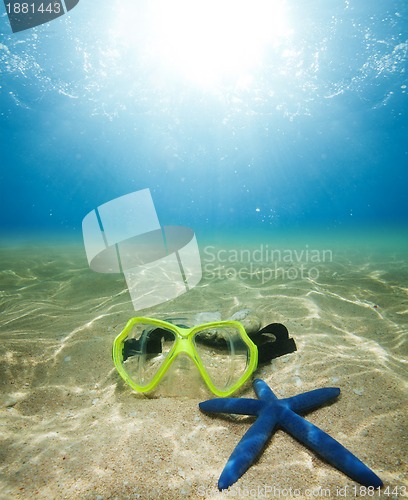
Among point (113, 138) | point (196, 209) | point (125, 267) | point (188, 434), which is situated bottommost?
point (196, 209)

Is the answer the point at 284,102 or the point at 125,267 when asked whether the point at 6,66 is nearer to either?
the point at 125,267

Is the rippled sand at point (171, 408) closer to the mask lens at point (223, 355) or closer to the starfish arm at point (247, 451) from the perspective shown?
the starfish arm at point (247, 451)

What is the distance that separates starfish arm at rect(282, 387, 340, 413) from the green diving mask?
1.69 feet

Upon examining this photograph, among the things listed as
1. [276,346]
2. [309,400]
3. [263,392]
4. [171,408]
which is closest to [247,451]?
[263,392]

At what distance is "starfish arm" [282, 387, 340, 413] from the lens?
1988 mm

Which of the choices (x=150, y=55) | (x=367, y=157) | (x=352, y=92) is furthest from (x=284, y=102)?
(x=367, y=157)

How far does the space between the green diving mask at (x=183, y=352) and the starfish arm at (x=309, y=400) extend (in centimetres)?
52

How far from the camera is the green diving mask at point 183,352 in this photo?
2.42 meters

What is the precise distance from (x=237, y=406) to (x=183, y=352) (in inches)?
25.7

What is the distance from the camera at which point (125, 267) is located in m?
8.45

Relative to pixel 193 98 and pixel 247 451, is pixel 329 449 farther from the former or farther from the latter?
pixel 193 98

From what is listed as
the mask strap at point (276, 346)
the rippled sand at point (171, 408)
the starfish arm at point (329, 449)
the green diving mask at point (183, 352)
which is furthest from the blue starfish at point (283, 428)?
the mask strap at point (276, 346)

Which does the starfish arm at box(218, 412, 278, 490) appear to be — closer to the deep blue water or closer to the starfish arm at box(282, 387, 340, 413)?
the starfish arm at box(282, 387, 340, 413)

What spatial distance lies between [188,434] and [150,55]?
32.1 metres
